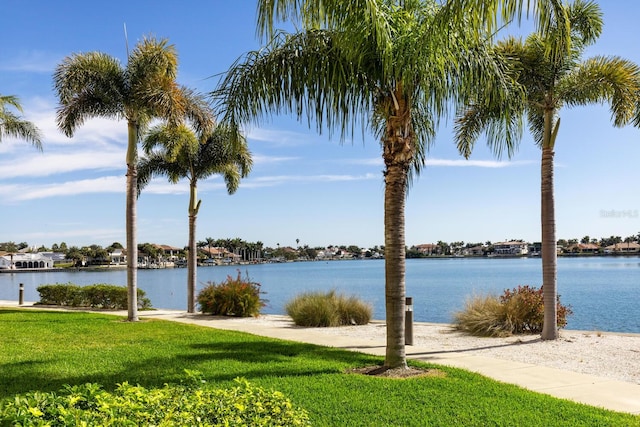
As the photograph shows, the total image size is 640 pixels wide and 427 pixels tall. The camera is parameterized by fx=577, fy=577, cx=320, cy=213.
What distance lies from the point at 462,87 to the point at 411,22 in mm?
1447

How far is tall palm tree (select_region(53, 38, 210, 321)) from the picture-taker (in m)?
17.4

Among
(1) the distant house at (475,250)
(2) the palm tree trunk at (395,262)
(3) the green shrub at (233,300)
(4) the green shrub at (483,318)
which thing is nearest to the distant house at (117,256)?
(1) the distant house at (475,250)

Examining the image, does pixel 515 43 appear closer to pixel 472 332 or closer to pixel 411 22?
pixel 411 22

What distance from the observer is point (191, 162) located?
2253cm

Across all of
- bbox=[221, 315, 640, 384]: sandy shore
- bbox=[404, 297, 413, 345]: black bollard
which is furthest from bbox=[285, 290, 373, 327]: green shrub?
bbox=[404, 297, 413, 345]: black bollard

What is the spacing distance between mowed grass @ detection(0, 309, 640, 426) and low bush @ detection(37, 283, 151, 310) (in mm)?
8875

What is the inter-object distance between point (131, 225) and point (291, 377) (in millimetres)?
10935

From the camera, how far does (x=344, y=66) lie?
952 centimetres

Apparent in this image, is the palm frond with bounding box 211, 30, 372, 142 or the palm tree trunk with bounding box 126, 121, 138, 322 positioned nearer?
the palm frond with bounding box 211, 30, 372, 142

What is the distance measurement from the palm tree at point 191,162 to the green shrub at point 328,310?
18.8ft

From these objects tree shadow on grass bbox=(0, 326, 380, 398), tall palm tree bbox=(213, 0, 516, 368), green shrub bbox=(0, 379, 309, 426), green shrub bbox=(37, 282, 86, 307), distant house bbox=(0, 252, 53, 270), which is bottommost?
distant house bbox=(0, 252, 53, 270)

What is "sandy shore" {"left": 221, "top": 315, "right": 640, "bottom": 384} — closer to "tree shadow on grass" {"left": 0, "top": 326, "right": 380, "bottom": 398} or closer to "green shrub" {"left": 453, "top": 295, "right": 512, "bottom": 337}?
"green shrub" {"left": 453, "top": 295, "right": 512, "bottom": 337}

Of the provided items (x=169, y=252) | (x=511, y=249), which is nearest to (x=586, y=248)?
(x=511, y=249)

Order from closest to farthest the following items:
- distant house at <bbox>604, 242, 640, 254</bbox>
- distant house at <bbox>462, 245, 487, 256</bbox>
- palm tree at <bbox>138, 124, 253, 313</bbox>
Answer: palm tree at <bbox>138, 124, 253, 313</bbox>
distant house at <bbox>604, 242, 640, 254</bbox>
distant house at <bbox>462, 245, 487, 256</bbox>
